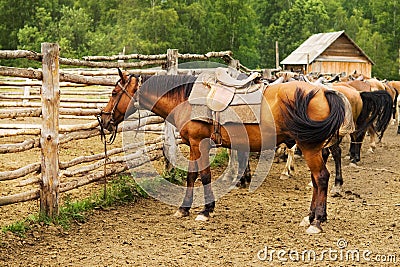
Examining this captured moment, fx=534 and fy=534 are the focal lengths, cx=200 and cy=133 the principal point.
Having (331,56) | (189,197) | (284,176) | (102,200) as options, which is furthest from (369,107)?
(331,56)

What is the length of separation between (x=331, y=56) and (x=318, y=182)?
3369cm

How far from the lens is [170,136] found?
8.30 metres

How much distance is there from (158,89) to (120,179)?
1.59 metres

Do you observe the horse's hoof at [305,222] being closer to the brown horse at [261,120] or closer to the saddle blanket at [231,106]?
the brown horse at [261,120]

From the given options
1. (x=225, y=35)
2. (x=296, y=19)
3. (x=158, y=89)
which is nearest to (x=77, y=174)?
(x=158, y=89)

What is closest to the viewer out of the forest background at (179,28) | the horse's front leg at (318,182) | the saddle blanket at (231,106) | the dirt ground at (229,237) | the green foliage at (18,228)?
the dirt ground at (229,237)

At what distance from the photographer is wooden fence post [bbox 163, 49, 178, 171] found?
27.0ft

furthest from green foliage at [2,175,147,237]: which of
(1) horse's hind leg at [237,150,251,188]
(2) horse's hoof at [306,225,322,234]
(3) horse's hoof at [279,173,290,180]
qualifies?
(3) horse's hoof at [279,173,290,180]

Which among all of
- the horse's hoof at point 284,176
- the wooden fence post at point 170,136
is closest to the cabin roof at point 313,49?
the horse's hoof at point 284,176

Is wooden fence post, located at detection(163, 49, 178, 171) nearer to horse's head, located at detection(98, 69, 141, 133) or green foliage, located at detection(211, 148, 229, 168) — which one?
green foliage, located at detection(211, 148, 229, 168)

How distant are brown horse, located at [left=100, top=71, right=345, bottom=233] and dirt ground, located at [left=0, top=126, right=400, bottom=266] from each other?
1.14 ft

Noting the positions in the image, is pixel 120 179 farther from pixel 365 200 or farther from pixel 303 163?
pixel 303 163

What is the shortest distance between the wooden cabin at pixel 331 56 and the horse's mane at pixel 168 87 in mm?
29951

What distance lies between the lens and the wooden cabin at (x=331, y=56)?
120 feet
